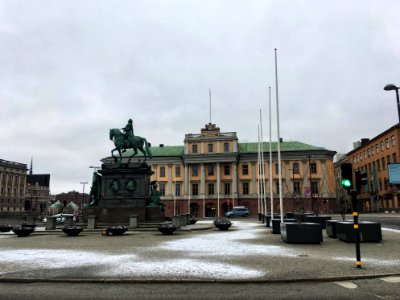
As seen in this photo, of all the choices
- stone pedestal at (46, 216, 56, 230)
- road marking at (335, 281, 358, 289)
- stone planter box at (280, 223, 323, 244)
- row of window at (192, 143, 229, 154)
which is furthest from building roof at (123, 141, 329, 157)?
road marking at (335, 281, 358, 289)

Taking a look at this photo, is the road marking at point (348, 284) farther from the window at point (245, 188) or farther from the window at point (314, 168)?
the window at point (314, 168)

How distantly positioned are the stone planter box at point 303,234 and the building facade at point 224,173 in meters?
65.9

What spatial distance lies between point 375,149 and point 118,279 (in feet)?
280

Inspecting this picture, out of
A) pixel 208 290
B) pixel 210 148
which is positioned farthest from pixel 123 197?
pixel 210 148

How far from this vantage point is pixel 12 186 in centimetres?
15450

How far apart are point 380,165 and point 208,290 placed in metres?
82.0

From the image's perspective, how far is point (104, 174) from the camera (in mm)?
34656

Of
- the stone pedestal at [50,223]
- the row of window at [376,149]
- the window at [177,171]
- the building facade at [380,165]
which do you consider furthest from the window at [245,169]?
the stone pedestal at [50,223]

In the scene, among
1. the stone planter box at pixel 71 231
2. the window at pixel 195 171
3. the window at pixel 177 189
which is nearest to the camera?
the stone planter box at pixel 71 231

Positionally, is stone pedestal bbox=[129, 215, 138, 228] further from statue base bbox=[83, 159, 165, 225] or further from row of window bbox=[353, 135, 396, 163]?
row of window bbox=[353, 135, 396, 163]

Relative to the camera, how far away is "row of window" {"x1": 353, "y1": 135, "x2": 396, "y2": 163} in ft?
243

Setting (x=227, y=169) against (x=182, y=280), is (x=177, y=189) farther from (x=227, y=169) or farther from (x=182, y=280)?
(x=182, y=280)

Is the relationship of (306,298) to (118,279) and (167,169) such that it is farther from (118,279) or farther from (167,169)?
(167,169)

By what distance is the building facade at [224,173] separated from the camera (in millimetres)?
86562
